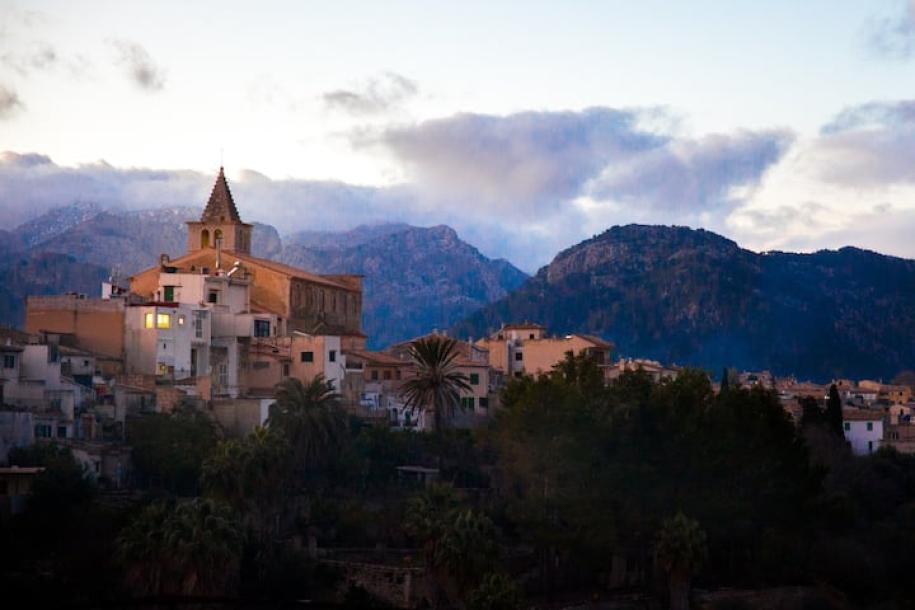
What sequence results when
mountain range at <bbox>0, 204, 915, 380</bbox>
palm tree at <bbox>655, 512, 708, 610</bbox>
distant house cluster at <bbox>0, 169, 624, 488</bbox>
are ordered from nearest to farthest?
palm tree at <bbox>655, 512, 708, 610</bbox>, distant house cluster at <bbox>0, 169, 624, 488</bbox>, mountain range at <bbox>0, 204, 915, 380</bbox>

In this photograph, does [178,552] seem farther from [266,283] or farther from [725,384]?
[725,384]

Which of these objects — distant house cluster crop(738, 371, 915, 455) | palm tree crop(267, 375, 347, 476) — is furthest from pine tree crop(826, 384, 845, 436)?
palm tree crop(267, 375, 347, 476)

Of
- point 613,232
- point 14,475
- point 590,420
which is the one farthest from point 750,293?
point 14,475

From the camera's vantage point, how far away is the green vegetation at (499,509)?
46719 mm

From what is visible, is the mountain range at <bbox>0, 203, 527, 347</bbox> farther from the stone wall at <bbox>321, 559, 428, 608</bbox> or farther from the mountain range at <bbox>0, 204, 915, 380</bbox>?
the stone wall at <bbox>321, 559, 428, 608</bbox>

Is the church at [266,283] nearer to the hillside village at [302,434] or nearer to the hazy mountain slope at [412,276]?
the hillside village at [302,434]

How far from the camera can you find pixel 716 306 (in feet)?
525

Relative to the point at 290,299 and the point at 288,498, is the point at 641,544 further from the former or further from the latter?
the point at 290,299

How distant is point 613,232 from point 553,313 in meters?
20.3

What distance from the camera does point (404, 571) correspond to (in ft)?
168

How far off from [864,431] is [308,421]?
1734 inches

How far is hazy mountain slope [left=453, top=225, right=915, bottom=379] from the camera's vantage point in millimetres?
154500

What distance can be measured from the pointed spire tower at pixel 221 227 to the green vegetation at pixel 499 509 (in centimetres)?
2595

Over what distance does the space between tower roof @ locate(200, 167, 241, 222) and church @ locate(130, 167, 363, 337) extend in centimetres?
5
